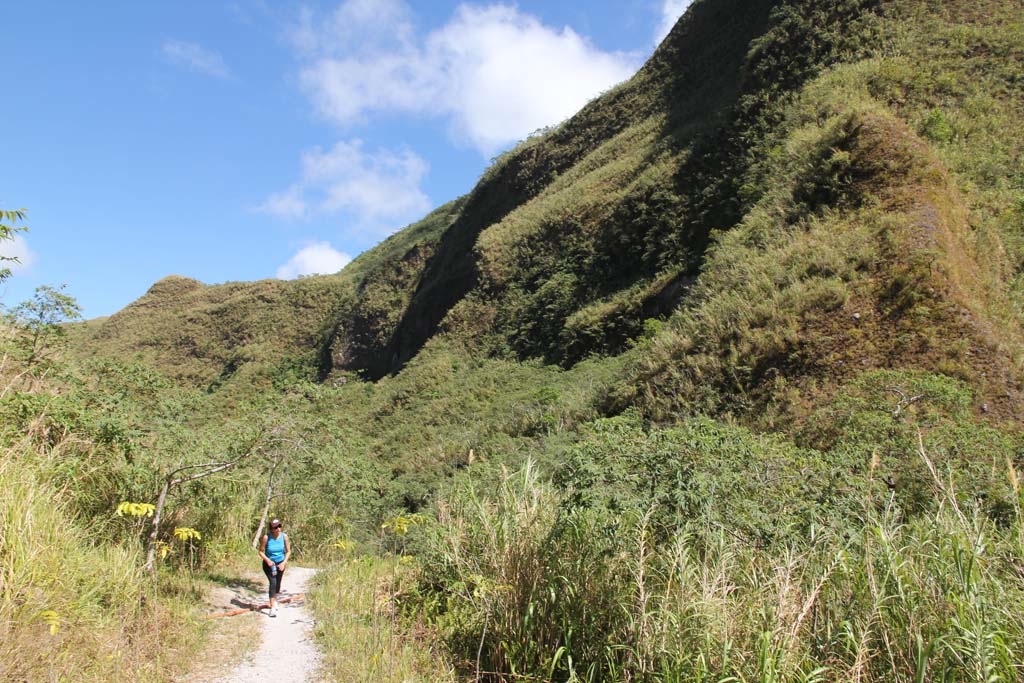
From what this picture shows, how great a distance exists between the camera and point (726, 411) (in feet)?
38.0

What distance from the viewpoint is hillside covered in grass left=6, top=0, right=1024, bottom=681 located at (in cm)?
375

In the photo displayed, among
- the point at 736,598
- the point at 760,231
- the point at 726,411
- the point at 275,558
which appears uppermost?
the point at 760,231

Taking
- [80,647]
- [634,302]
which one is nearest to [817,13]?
[634,302]

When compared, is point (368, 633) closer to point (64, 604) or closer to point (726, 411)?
point (64, 604)

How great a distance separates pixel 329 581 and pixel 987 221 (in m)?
15.2

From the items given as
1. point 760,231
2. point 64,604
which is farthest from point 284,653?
point 760,231

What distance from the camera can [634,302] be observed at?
76.2 ft

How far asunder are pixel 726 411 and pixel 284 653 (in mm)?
8516

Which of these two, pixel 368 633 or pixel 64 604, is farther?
pixel 368 633

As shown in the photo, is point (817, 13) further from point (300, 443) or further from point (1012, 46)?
point (300, 443)

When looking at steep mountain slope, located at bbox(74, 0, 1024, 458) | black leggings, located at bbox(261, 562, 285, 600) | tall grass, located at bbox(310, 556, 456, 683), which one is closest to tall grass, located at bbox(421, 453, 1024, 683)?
tall grass, located at bbox(310, 556, 456, 683)

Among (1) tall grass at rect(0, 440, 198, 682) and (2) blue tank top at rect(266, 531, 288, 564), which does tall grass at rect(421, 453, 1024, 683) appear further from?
(2) blue tank top at rect(266, 531, 288, 564)

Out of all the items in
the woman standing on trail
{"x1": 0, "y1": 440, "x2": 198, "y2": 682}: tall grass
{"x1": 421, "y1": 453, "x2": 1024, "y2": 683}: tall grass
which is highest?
{"x1": 0, "y1": 440, "x2": 198, "y2": 682}: tall grass

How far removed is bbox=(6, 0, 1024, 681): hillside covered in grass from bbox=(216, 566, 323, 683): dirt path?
1.93ft
